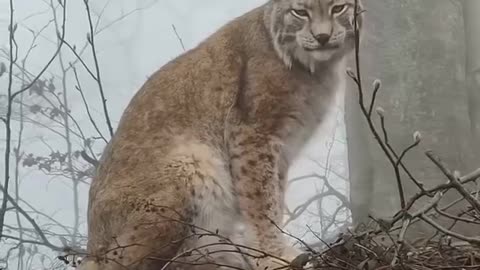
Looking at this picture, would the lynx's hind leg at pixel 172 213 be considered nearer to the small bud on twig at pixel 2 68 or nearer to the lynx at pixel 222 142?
the lynx at pixel 222 142

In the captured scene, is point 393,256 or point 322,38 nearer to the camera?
point 393,256

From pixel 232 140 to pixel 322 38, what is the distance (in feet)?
0.87

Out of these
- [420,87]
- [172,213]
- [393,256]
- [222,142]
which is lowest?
[393,256]

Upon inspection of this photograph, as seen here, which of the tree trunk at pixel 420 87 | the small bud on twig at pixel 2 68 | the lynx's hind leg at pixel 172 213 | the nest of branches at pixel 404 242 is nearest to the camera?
the nest of branches at pixel 404 242

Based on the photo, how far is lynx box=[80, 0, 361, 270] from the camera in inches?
52.5

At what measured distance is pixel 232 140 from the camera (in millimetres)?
1465

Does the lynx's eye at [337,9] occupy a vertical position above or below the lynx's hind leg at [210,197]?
above

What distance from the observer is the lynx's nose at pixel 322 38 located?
1340 millimetres

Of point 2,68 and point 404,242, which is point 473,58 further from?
point 2,68

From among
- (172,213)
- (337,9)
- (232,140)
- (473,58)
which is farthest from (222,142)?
(473,58)

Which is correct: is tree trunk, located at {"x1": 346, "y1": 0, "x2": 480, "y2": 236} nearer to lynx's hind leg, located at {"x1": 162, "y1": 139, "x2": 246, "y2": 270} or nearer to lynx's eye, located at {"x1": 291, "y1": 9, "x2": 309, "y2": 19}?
lynx's eye, located at {"x1": 291, "y1": 9, "x2": 309, "y2": 19}

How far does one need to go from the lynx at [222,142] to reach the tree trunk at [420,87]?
9cm

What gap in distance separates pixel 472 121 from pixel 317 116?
0.97 ft

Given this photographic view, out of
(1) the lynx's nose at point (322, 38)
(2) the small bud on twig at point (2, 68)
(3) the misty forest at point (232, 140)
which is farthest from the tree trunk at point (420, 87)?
(2) the small bud on twig at point (2, 68)
